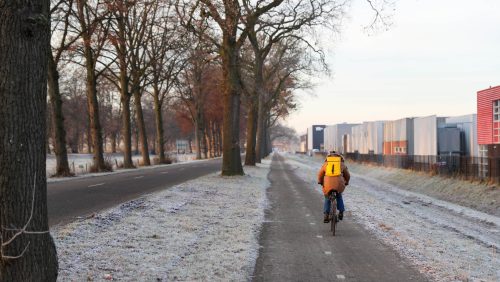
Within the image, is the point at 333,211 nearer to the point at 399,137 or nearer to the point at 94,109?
the point at 94,109

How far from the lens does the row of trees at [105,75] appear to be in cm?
446

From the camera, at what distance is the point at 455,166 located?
2930 cm

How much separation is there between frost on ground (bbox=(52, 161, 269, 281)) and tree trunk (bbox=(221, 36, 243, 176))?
11.7 metres

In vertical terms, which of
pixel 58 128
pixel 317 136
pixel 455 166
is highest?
pixel 317 136

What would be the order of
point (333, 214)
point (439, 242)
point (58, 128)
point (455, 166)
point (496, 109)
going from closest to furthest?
point (439, 242) < point (333, 214) < point (58, 128) < point (455, 166) < point (496, 109)

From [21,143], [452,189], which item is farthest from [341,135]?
[21,143]

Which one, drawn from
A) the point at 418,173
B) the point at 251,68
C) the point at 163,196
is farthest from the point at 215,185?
the point at 251,68

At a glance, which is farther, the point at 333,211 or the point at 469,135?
the point at 469,135

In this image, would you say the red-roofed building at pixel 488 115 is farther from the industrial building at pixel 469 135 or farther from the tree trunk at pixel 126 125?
the tree trunk at pixel 126 125

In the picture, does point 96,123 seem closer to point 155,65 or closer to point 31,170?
point 155,65

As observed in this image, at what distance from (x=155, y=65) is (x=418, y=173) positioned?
20636mm

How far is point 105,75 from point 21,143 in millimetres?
32514

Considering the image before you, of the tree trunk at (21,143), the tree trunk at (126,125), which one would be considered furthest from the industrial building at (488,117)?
the tree trunk at (21,143)

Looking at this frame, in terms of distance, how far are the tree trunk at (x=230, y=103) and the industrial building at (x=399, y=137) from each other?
2838 centimetres
